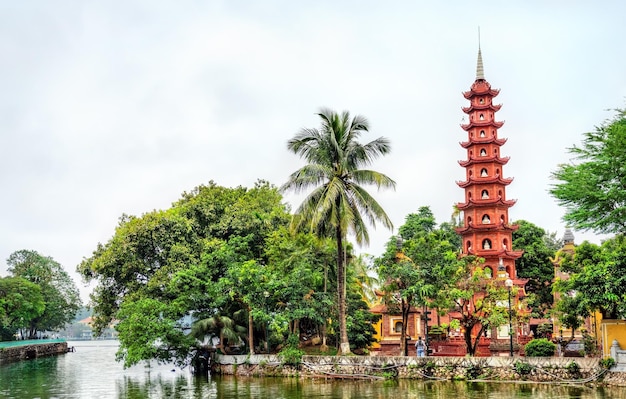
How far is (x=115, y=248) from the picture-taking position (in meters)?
35.2

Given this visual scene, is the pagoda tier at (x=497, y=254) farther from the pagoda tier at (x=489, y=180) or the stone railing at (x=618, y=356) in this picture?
the stone railing at (x=618, y=356)

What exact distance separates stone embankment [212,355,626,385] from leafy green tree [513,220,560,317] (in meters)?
26.0

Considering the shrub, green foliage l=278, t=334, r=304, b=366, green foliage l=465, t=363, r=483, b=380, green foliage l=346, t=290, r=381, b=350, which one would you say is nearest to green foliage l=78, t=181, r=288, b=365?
green foliage l=278, t=334, r=304, b=366

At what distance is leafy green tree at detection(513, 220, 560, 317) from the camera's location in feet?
163

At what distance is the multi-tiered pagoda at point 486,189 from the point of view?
43.8 metres

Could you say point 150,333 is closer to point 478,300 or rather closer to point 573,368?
point 478,300

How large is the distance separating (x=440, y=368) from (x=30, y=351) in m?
45.2

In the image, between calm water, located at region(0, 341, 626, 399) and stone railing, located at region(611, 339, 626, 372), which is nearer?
calm water, located at region(0, 341, 626, 399)

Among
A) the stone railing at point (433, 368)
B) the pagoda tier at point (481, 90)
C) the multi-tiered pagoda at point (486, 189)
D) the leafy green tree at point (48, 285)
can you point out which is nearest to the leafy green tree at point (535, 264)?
the multi-tiered pagoda at point (486, 189)

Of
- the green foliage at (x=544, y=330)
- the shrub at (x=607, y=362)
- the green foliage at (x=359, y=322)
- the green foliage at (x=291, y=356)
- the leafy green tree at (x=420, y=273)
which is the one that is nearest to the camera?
the shrub at (x=607, y=362)

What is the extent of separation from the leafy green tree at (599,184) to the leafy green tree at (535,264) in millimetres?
23819

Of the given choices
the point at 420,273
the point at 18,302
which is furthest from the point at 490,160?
the point at 18,302

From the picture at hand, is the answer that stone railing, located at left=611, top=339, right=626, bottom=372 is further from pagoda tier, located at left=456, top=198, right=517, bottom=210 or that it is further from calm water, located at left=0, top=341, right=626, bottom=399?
pagoda tier, located at left=456, top=198, right=517, bottom=210

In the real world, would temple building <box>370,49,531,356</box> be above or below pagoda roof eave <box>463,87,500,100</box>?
below
